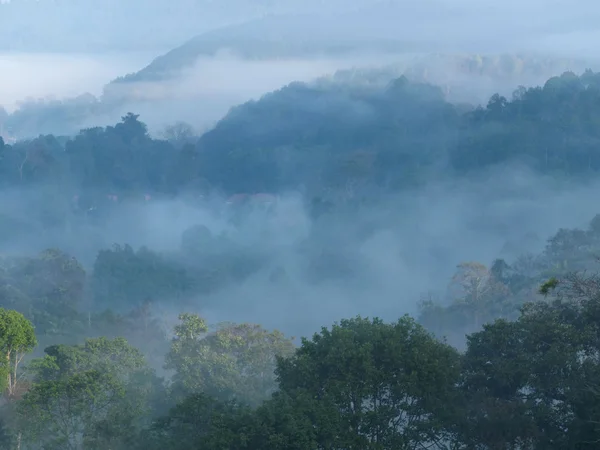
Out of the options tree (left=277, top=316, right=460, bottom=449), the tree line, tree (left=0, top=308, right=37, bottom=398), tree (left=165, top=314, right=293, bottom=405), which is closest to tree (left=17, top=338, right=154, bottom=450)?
the tree line

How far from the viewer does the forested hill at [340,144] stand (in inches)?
3088

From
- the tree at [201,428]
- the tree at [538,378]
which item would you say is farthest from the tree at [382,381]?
the tree at [201,428]

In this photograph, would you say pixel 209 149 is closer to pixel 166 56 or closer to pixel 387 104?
pixel 387 104

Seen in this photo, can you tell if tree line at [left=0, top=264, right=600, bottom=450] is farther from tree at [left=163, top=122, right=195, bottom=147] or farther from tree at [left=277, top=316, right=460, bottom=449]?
tree at [left=163, top=122, right=195, bottom=147]

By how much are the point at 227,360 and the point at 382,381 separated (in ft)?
33.7

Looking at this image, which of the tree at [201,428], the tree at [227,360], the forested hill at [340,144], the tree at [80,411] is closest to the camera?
the tree at [201,428]

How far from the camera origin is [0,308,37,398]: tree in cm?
2177

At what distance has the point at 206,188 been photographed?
8994cm

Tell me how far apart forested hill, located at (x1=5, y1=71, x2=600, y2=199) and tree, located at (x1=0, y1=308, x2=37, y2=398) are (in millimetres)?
56986

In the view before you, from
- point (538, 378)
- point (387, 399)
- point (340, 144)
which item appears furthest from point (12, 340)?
point (340, 144)

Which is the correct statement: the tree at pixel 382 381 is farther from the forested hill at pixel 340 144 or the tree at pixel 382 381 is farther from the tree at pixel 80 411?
the forested hill at pixel 340 144

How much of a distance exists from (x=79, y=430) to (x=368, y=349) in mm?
8105

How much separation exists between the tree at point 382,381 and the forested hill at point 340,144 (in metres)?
59.0

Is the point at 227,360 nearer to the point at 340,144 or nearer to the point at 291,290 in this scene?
the point at 291,290
